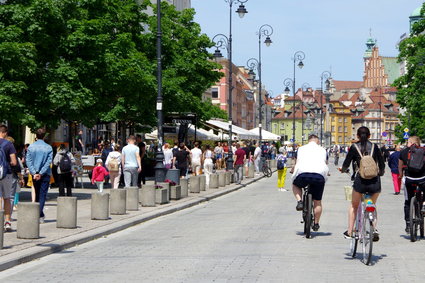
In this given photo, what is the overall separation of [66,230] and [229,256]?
434cm

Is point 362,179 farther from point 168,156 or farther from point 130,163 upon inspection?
point 168,156

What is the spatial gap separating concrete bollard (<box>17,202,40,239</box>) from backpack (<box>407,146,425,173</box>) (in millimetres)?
5910

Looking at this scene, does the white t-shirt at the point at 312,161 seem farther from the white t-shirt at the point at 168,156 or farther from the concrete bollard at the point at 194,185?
the white t-shirt at the point at 168,156

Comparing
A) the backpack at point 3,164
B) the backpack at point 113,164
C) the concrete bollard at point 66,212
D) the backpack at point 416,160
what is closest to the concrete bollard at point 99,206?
the concrete bollard at point 66,212

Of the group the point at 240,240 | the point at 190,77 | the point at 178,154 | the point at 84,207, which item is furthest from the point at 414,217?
the point at 190,77

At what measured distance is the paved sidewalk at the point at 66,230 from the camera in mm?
11898

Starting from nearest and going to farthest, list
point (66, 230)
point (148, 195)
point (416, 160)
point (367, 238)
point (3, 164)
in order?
point (367, 238), point (3, 164), point (416, 160), point (66, 230), point (148, 195)

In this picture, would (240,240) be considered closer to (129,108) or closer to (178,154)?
(178,154)

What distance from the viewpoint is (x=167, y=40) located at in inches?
1955

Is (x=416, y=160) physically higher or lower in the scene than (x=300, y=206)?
higher

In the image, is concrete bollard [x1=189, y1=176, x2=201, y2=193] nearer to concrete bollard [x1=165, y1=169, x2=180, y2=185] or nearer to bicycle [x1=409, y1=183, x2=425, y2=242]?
concrete bollard [x1=165, y1=169, x2=180, y2=185]

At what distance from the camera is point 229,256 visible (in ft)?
39.4

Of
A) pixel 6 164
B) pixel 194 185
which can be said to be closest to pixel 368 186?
pixel 6 164

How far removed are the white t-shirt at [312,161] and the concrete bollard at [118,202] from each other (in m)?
5.75
